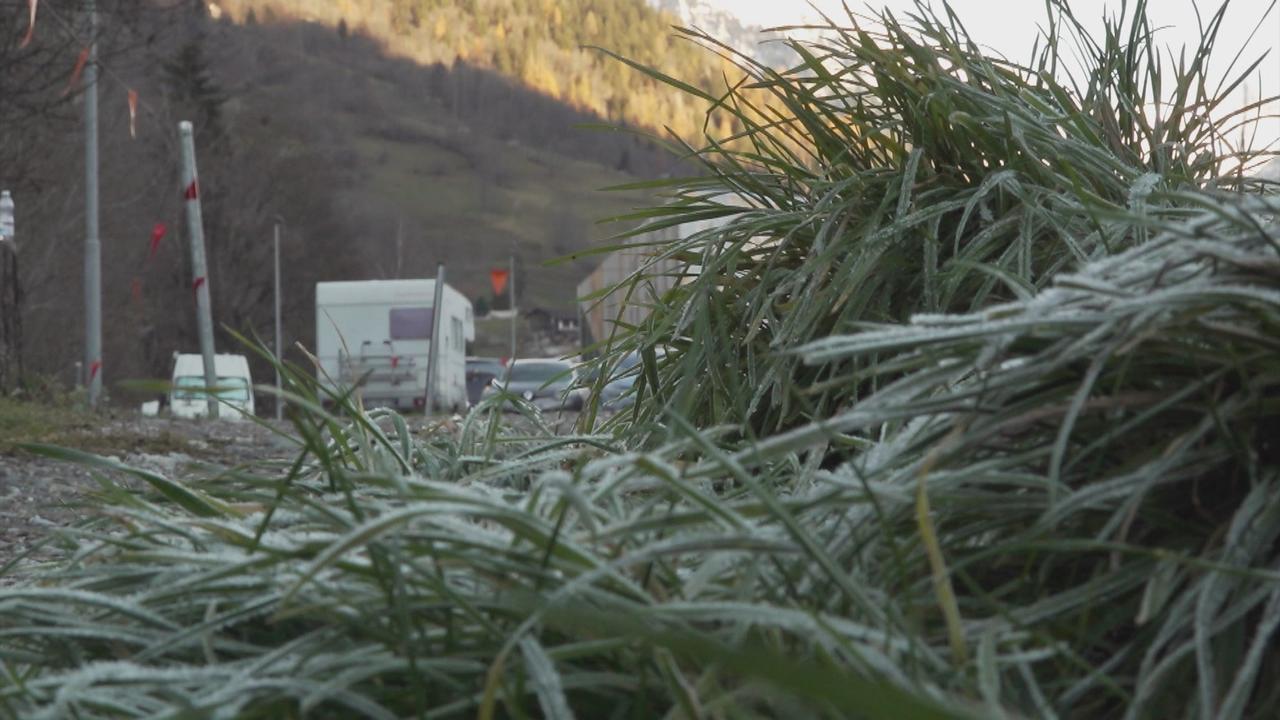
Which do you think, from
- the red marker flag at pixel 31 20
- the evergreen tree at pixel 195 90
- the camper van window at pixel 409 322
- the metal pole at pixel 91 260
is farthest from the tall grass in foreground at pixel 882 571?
the evergreen tree at pixel 195 90

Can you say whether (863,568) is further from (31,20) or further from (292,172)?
(292,172)

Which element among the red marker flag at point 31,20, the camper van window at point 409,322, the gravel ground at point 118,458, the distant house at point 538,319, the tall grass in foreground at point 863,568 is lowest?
the distant house at point 538,319

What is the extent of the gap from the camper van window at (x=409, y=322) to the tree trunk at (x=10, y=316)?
1535 cm

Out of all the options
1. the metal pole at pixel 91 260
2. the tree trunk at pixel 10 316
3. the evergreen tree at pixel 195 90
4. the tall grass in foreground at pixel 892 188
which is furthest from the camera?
the evergreen tree at pixel 195 90

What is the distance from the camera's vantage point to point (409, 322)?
35.5 m

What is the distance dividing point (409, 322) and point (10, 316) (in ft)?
53.3

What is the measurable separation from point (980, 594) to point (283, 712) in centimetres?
49

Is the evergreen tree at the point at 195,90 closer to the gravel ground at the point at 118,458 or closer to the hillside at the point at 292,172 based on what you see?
the hillside at the point at 292,172

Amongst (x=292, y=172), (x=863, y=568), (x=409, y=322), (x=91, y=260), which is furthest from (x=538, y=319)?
(x=863, y=568)

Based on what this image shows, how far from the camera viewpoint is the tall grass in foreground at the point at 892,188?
2.23 meters

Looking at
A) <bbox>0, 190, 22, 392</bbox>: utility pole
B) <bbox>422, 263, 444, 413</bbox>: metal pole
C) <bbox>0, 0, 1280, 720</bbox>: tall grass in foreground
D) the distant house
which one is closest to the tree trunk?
<bbox>0, 190, 22, 392</bbox>: utility pole

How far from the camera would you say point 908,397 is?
47.0 inches

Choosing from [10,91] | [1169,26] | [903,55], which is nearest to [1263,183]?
[1169,26]

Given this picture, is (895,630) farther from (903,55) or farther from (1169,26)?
(1169,26)
